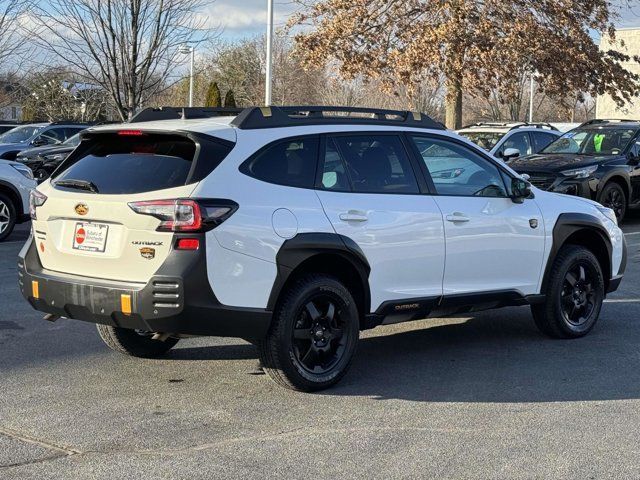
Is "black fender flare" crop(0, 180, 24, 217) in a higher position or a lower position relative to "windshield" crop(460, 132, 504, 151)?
lower

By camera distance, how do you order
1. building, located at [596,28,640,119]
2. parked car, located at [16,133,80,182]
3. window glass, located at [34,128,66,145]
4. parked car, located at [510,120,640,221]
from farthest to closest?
building, located at [596,28,640,119] → window glass, located at [34,128,66,145] → parked car, located at [16,133,80,182] → parked car, located at [510,120,640,221]

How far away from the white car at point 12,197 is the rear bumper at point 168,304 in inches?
324

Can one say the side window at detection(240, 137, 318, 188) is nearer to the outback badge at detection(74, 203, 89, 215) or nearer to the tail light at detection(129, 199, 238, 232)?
the tail light at detection(129, 199, 238, 232)

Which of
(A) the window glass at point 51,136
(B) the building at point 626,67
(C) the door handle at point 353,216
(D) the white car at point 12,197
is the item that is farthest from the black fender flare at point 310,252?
(B) the building at point 626,67

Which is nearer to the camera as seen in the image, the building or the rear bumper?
the rear bumper

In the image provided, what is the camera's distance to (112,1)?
1884 centimetres

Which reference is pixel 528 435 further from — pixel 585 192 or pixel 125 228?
pixel 585 192

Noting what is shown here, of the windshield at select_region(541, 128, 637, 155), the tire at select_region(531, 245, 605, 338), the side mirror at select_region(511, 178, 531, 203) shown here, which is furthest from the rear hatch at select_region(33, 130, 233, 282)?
the windshield at select_region(541, 128, 637, 155)

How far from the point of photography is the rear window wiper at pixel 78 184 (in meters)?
5.80

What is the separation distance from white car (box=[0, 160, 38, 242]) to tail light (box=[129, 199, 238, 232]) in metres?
8.72

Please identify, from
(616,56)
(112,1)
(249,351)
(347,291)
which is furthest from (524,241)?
(616,56)

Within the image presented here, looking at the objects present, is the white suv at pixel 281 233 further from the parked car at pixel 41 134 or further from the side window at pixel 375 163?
the parked car at pixel 41 134

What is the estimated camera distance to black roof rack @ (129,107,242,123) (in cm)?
658

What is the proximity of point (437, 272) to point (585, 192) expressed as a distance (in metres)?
8.98
